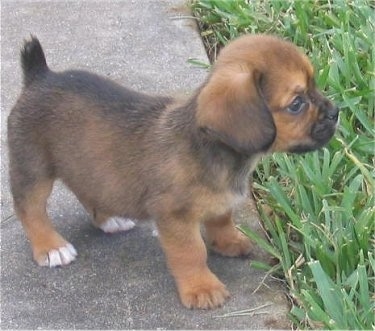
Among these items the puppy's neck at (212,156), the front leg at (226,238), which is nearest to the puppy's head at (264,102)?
the puppy's neck at (212,156)

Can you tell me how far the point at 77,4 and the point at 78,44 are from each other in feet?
2.12

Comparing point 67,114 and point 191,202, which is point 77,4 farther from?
point 191,202

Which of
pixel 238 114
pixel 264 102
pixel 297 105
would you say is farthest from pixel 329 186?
pixel 238 114

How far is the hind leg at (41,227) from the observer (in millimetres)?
4555

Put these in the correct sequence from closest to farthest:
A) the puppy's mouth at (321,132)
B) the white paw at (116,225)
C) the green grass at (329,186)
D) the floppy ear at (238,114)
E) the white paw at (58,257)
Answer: the floppy ear at (238,114), the green grass at (329,186), the puppy's mouth at (321,132), the white paw at (58,257), the white paw at (116,225)

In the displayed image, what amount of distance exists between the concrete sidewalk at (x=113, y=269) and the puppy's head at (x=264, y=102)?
0.71 m

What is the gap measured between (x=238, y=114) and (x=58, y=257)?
3.85 ft

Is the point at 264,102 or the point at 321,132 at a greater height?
the point at 264,102

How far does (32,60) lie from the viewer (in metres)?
4.61

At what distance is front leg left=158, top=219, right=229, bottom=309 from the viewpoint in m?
4.20

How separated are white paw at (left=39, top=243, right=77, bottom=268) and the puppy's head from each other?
975 mm

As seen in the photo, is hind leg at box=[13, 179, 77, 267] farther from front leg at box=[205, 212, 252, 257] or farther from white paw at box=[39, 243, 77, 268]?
front leg at box=[205, 212, 252, 257]

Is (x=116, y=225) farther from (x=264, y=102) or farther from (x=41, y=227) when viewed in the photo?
(x=264, y=102)

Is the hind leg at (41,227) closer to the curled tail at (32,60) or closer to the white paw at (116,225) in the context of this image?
the white paw at (116,225)
